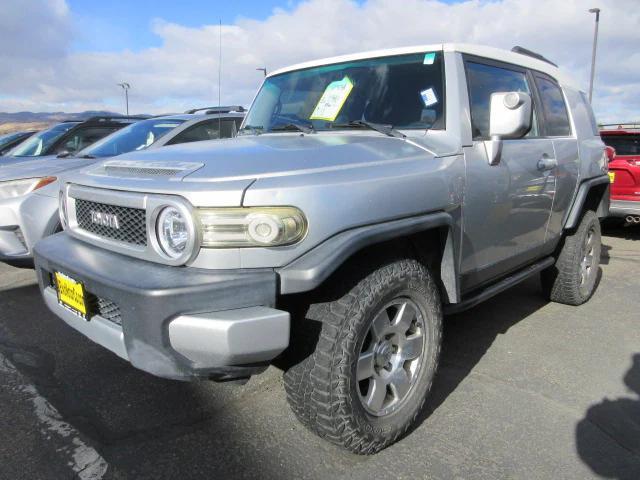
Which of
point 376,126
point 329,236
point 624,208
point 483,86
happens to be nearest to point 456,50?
point 483,86

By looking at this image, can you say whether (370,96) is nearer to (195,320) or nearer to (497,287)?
(497,287)

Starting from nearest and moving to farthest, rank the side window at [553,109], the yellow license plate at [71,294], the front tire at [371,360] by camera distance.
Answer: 1. the front tire at [371,360]
2. the yellow license plate at [71,294]
3. the side window at [553,109]

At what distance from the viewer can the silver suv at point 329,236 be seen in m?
1.82

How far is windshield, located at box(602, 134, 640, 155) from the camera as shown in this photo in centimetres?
726

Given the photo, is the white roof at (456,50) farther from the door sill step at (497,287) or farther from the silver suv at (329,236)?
the door sill step at (497,287)

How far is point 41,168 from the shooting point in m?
4.68

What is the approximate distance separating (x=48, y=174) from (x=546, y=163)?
414 cm

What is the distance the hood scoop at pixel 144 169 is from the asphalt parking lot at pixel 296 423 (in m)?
1.25

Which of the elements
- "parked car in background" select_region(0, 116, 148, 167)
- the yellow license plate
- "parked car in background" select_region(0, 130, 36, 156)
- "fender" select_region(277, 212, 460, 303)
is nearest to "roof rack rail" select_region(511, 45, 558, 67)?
"fender" select_region(277, 212, 460, 303)

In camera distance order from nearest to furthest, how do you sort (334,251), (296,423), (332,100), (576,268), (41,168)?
1. (334,251)
2. (296,423)
3. (332,100)
4. (576,268)
5. (41,168)

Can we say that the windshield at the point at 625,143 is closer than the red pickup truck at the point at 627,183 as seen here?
No

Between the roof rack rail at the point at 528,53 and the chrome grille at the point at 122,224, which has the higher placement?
the roof rack rail at the point at 528,53

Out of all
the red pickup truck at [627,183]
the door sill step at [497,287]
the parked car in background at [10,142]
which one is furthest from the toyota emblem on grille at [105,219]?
the parked car in background at [10,142]

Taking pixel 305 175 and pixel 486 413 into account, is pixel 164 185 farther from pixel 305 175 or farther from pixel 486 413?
pixel 486 413
